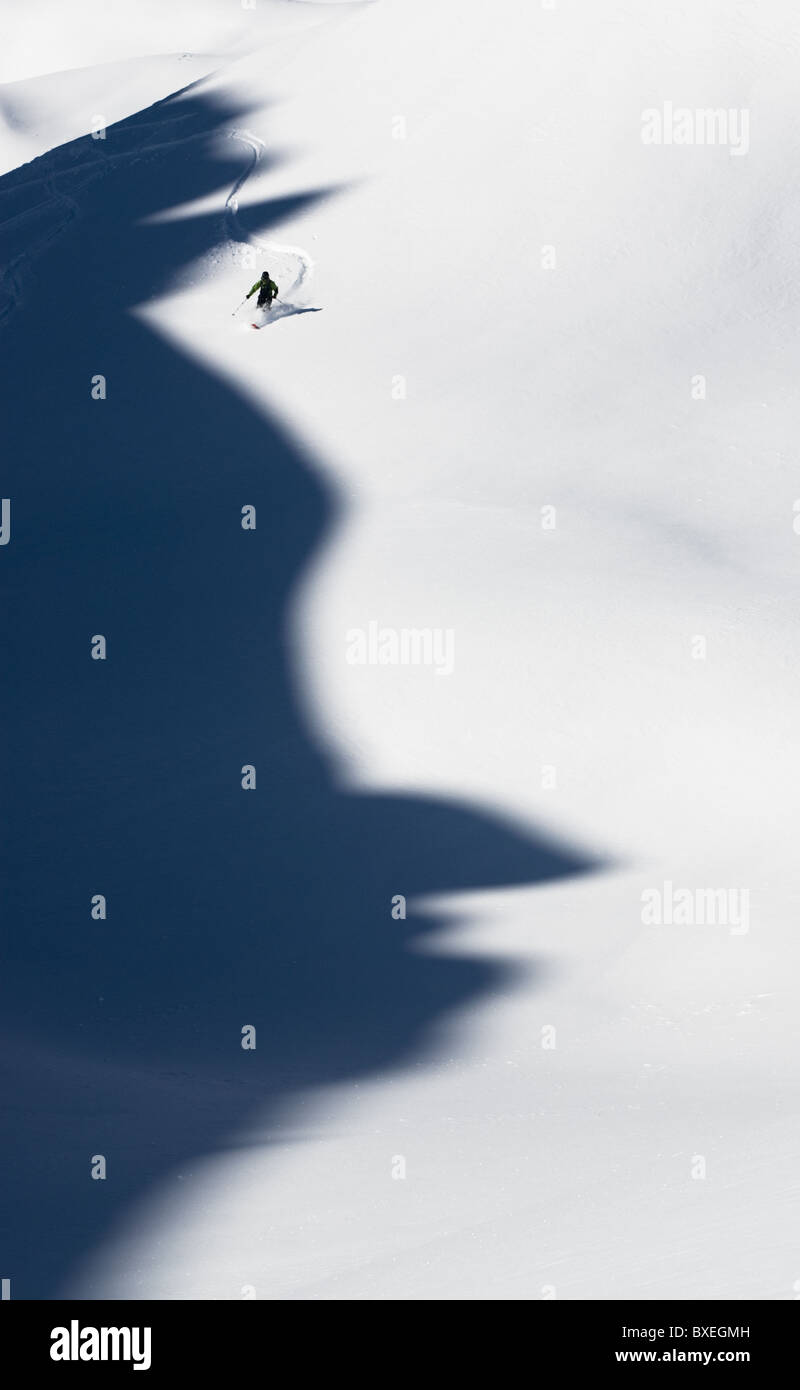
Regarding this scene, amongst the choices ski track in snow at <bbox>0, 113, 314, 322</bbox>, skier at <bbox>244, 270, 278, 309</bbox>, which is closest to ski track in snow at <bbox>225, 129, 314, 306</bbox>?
ski track in snow at <bbox>0, 113, 314, 322</bbox>

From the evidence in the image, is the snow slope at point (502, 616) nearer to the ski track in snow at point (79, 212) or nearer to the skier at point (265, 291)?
the ski track in snow at point (79, 212)

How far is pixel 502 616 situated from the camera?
14.5 meters

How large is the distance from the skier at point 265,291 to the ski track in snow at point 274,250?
0.46 m

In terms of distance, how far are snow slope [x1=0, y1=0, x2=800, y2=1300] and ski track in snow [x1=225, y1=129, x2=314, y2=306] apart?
0.28 ft

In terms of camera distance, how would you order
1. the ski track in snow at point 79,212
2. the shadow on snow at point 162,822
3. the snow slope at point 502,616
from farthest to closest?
the ski track in snow at point 79,212 < the shadow on snow at point 162,822 < the snow slope at point 502,616

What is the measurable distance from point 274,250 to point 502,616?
9.15m

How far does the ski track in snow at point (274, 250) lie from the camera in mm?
20797

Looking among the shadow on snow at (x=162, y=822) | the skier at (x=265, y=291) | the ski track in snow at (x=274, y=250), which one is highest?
the ski track in snow at (x=274, y=250)

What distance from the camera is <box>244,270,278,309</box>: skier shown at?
65.0 ft

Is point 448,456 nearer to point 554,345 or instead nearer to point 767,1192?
point 554,345

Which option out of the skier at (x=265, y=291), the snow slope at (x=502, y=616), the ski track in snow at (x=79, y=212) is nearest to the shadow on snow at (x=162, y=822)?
the snow slope at (x=502, y=616)


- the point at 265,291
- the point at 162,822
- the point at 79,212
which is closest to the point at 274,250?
the point at 265,291

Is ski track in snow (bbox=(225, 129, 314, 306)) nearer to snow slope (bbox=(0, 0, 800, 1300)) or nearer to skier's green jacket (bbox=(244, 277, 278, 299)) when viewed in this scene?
snow slope (bbox=(0, 0, 800, 1300))
